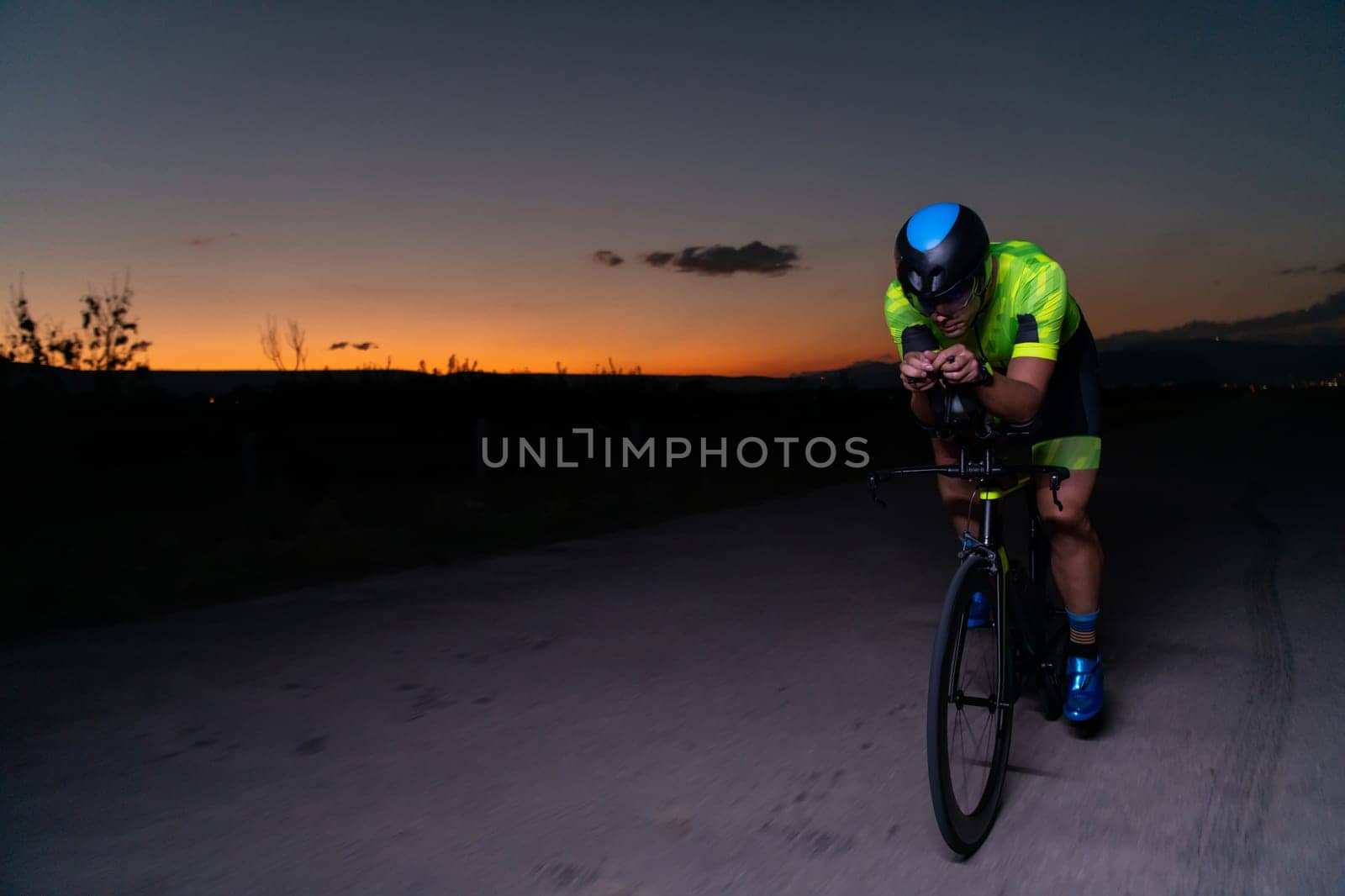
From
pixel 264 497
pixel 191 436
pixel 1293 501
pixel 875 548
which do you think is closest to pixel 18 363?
pixel 264 497

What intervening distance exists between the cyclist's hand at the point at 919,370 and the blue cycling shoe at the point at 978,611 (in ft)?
2.42

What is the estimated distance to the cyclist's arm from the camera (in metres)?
2.99

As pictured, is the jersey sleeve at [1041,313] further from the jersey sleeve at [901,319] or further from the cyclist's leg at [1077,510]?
the cyclist's leg at [1077,510]

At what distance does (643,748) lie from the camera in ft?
13.2

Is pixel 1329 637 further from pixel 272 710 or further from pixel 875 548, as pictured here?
pixel 272 710

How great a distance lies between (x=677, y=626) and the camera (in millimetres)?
6125

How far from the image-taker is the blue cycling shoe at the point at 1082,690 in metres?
3.88

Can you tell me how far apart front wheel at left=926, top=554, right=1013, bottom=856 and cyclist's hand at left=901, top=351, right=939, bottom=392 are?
0.59 metres

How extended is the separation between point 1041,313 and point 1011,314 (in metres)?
0.15

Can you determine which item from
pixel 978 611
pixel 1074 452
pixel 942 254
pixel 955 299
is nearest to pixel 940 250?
pixel 942 254

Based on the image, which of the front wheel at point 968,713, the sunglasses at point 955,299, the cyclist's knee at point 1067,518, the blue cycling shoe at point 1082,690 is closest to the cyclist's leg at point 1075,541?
the cyclist's knee at point 1067,518

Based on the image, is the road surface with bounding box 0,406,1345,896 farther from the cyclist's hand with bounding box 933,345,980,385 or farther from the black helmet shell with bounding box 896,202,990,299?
the black helmet shell with bounding box 896,202,990,299

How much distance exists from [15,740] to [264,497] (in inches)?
469

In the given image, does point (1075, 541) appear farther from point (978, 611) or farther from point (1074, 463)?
point (978, 611)
